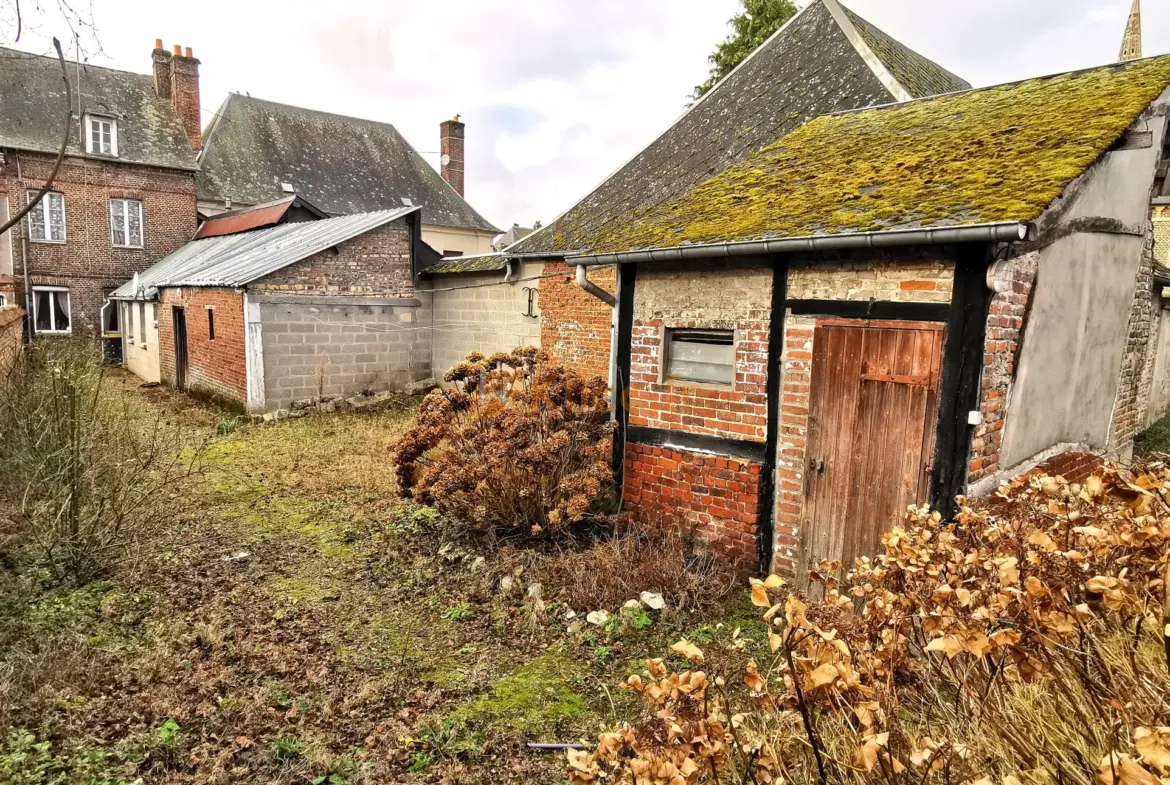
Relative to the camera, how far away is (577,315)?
1260 cm

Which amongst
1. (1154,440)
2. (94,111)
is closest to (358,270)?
(1154,440)

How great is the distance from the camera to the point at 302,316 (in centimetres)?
1329

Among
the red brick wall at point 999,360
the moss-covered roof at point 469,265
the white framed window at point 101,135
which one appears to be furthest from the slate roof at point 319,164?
the red brick wall at point 999,360

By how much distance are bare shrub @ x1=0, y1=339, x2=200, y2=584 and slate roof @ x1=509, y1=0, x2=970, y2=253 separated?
7.56m

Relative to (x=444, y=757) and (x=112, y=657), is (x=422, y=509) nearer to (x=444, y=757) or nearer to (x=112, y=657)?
(x=112, y=657)

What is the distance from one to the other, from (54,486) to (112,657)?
1880 mm

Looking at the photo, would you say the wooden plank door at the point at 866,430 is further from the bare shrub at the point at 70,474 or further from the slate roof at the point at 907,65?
the slate roof at the point at 907,65

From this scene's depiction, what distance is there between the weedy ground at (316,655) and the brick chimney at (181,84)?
22763 millimetres

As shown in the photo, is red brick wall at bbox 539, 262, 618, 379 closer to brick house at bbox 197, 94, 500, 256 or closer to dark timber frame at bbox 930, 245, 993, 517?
dark timber frame at bbox 930, 245, 993, 517

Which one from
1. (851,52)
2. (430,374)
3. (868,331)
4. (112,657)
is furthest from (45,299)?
(868,331)

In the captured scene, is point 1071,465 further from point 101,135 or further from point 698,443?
point 101,135

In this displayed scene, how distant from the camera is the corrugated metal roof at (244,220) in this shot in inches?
767

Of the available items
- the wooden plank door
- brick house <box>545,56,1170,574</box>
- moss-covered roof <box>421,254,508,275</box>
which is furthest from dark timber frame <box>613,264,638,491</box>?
moss-covered roof <box>421,254,508,275</box>

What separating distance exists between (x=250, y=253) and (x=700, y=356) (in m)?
13.9
